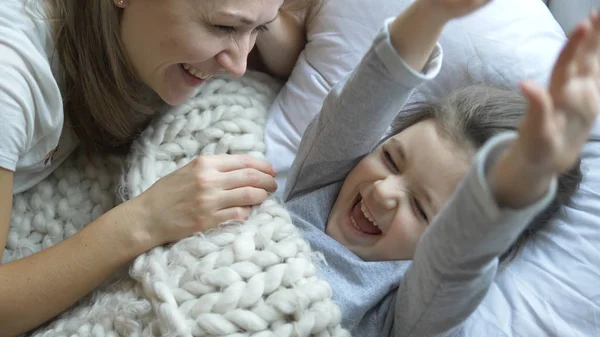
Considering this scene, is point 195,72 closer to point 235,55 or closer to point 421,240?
point 235,55

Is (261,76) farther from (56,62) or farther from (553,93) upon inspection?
(553,93)

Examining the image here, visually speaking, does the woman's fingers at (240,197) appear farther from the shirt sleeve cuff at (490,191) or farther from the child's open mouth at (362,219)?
the shirt sleeve cuff at (490,191)

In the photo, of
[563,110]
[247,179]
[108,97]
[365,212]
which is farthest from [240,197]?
[563,110]

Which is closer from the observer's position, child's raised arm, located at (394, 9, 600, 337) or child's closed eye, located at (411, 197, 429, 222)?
child's raised arm, located at (394, 9, 600, 337)

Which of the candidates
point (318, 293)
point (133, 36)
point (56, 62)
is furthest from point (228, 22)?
point (318, 293)

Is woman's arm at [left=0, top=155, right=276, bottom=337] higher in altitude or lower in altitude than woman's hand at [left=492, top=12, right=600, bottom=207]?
lower

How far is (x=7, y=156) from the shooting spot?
794mm

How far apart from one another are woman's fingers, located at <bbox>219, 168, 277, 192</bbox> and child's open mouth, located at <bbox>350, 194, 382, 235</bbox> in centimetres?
13

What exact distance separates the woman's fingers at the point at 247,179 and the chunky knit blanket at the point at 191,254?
0.04 metres

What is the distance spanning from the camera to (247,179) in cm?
90

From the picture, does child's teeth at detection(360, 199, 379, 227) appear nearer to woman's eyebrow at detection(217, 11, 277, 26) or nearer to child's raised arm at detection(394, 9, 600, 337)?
child's raised arm at detection(394, 9, 600, 337)

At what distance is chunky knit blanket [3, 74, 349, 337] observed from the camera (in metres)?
0.74

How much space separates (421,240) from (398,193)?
0.19 metres

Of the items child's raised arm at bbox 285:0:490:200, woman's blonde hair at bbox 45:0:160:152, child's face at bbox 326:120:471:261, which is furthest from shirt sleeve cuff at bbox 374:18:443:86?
woman's blonde hair at bbox 45:0:160:152
